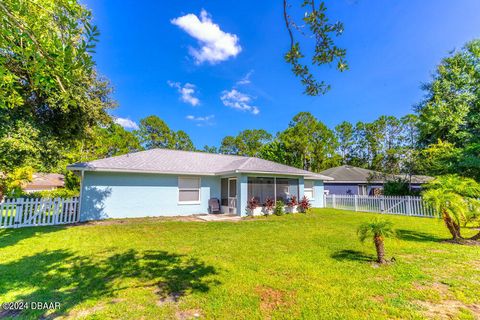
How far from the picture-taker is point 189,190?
13.2m

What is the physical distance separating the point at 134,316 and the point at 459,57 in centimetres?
2067

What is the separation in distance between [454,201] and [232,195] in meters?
10.0

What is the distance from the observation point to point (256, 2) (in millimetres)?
Answer: 4520

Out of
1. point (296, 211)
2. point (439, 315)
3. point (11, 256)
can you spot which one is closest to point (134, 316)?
point (439, 315)

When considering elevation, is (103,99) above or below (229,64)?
below

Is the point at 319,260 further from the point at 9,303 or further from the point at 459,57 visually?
the point at 459,57

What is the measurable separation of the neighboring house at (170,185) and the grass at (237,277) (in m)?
3.77

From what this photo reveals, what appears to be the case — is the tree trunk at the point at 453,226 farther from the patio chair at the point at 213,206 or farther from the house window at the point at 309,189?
the house window at the point at 309,189

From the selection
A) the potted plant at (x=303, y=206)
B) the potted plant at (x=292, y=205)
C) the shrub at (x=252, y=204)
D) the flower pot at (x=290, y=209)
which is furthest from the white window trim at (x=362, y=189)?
the shrub at (x=252, y=204)

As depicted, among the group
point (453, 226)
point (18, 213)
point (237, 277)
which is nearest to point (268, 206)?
point (453, 226)

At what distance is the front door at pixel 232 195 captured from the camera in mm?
12945

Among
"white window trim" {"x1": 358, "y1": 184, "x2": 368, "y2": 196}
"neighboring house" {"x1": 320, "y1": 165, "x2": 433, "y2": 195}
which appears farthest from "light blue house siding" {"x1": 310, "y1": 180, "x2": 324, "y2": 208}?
"white window trim" {"x1": 358, "y1": 184, "x2": 368, "y2": 196}

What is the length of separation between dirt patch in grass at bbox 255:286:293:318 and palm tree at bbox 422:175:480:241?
5.71 metres

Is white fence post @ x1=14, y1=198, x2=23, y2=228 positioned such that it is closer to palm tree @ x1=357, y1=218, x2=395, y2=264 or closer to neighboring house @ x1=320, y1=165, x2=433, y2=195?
palm tree @ x1=357, y1=218, x2=395, y2=264
